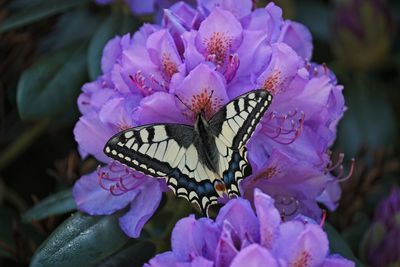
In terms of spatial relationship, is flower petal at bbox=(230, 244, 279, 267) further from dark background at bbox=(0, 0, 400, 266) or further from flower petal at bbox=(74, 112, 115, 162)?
dark background at bbox=(0, 0, 400, 266)

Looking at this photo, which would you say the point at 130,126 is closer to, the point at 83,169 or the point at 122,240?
the point at 122,240

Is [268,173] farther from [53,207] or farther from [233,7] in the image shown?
[53,207]

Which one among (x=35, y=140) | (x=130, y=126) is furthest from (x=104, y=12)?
(x=130, y=126)

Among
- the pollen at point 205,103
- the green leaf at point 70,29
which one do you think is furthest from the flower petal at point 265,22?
the green leaf at point 70,29

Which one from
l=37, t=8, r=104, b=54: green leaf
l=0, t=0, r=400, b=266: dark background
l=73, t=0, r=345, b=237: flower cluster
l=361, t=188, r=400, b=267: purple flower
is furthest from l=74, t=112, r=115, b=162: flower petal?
l=37, t=8, r=104, b=54: green leaf

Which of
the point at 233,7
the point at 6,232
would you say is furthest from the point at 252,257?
the point at 6,232

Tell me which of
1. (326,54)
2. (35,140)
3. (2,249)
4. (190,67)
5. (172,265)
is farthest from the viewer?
(326,54)
